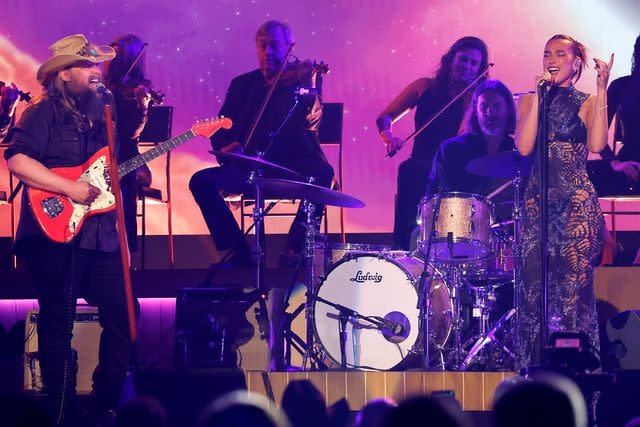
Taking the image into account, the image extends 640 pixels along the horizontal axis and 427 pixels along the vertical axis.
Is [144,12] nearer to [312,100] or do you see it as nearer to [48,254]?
[312,100]

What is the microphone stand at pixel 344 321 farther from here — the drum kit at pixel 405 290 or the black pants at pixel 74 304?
the black pants at pixel 74 304

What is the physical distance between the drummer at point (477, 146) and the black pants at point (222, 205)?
41.8 inches

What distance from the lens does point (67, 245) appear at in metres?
4.11

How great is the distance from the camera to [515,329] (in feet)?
15.4

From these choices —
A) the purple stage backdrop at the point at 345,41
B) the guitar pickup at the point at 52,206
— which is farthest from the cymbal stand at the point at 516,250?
the purple stage backdrop at the point at 345,41

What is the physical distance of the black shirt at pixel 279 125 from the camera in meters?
6.57

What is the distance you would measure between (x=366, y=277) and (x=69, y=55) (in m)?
2.22

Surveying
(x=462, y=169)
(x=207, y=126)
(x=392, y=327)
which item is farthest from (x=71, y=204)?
(x=462, y=169)

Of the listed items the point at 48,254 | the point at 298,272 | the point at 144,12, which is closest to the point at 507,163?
the point at 298,272

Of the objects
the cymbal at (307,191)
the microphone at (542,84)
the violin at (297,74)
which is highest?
the violin at (297,74)

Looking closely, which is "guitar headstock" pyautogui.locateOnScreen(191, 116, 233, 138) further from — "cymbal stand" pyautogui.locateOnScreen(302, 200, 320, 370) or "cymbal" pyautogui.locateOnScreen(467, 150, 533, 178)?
"cymbal" pyautogui.locateOnScreen(467, 150, 533, 178)

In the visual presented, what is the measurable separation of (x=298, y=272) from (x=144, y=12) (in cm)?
339

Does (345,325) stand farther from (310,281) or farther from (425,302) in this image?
(425,302)

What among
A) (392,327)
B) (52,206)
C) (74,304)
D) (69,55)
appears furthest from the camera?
(392,327)
